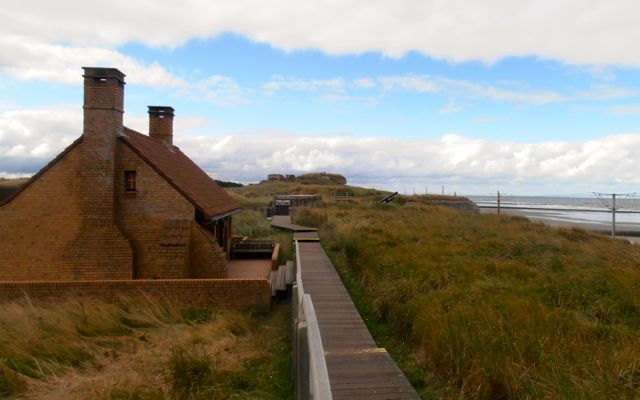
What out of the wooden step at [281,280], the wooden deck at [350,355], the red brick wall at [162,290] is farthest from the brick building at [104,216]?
the wooden deck at [350,355]

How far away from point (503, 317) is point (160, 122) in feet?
57.0

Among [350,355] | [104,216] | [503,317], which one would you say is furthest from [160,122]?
[503,317]

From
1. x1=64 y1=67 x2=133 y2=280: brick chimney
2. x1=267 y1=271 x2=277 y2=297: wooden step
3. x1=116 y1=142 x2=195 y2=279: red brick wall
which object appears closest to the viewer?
x1=267 y1=271 x2=277 y2=297: wooden step

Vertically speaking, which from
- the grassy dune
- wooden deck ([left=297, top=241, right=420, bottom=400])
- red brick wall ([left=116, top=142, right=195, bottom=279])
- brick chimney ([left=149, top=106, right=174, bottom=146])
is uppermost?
brick chimney ([left=149, top=106, right=174, bottom=146])

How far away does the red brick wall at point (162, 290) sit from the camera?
446 inches

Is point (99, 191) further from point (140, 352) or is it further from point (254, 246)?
point (254, 246)

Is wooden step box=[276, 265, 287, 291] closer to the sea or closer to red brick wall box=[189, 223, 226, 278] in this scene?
red brick wall box=[189, 223, 226, 278]

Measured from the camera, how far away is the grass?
6.57m

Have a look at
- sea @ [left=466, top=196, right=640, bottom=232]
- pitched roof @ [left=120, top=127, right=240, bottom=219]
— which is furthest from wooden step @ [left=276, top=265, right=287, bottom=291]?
sea @ [left=466, top=196, right=640, bottom=232]

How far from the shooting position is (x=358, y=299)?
1091 centimetres

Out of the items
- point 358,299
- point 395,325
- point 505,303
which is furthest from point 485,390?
point 358,299

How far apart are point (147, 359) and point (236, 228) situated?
18.8 meters

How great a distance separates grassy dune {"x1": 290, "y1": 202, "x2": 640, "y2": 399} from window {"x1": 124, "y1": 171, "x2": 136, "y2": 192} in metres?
7.50

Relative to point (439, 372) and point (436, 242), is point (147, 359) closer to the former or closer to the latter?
point (439, 372)
